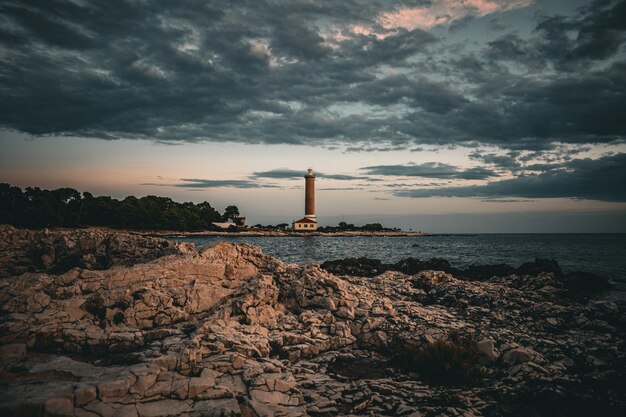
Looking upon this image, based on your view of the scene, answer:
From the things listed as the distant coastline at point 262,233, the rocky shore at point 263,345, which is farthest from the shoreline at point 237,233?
the rocky shore at point 263,345

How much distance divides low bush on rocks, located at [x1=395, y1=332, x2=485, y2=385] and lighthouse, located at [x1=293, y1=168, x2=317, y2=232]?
10694 centimetres

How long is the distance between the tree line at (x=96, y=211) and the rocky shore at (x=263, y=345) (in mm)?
65031

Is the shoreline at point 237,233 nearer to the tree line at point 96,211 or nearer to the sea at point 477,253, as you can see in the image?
the tree line at point 96,211

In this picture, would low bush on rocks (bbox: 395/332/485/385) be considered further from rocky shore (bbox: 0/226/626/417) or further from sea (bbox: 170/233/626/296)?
sea (bbox: 170/233/626/296)

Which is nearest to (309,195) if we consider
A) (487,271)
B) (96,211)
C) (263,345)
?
(96,211)

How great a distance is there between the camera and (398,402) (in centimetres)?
757

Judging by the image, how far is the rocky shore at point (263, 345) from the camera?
23.5 ft

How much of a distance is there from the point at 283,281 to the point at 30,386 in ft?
27.5

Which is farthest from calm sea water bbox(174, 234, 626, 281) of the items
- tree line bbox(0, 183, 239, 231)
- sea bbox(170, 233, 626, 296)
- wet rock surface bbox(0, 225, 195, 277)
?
tree line bbox(0, 183, 239, 231)

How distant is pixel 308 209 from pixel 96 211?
212ft

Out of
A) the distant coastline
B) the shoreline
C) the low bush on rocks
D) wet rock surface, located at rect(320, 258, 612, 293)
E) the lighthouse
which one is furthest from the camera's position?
the lighthouse

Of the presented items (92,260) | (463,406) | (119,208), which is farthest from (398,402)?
(119,208)

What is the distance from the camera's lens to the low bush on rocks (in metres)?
8.75

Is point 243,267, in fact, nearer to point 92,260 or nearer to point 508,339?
point 92,260
